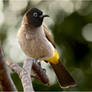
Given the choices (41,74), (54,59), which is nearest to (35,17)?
(54,59)

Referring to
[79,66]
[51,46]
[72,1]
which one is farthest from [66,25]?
[51,46]

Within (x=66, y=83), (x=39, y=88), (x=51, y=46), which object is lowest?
(x=39, y=88)

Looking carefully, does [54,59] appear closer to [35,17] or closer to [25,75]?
[35,17]

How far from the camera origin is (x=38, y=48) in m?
3.36

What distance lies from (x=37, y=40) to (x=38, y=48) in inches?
2.8

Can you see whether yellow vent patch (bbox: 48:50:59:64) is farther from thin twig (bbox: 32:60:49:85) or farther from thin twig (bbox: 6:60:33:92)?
thin twig (bbox: 6:60:33:92)

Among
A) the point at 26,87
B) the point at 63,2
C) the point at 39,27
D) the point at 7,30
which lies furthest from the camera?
the point at 63,2

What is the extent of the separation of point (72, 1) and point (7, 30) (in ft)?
4.82

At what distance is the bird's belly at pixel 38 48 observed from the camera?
10.7ft

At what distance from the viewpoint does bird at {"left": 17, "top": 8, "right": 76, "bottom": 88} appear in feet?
10.8

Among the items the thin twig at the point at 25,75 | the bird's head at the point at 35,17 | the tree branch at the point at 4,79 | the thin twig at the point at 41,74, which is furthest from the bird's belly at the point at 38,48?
the tree branch at the point at 4,79

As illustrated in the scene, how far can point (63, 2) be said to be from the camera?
678cm

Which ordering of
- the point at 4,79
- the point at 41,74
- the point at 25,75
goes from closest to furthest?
1. the point at 4,79
2. the point at 25,75
3. the point at 41,74

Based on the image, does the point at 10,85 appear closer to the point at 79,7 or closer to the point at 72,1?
the point at 79,7
